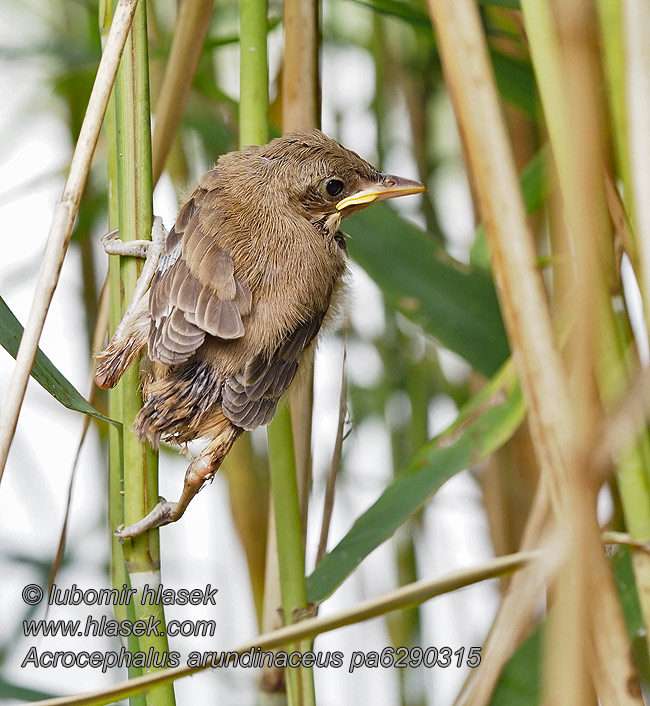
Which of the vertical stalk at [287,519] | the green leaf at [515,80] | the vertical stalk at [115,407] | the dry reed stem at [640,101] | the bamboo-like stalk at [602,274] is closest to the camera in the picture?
the bamboo-like stalk at [602,274]

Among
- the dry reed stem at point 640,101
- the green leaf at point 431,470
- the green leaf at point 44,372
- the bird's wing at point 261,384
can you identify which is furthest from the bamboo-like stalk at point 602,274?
the green leaf at point 44,372

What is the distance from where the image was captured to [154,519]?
757mm

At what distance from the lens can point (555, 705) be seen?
45 cm

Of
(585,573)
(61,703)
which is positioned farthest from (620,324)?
(61,703)

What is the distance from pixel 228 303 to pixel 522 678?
586 mm

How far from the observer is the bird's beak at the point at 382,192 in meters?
1.13

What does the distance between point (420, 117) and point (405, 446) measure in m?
0.73

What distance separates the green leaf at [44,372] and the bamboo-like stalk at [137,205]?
2.2 inches

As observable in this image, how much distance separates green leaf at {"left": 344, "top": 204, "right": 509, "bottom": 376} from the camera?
113 cm

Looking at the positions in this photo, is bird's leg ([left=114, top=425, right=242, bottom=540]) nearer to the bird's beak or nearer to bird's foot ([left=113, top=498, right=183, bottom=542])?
bird's foot ([left=113, top=498, right=183, bottom=542])

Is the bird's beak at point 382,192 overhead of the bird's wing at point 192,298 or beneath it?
overhead

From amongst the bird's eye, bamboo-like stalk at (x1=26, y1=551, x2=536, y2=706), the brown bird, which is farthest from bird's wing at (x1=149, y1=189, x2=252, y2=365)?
bamboo-like stalk at (x1=26, y1=551, x2=536, y2=706)

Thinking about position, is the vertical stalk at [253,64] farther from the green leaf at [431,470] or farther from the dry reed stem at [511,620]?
the dry reed stem at [511,620]

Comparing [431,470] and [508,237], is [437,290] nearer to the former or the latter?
[431,470]
